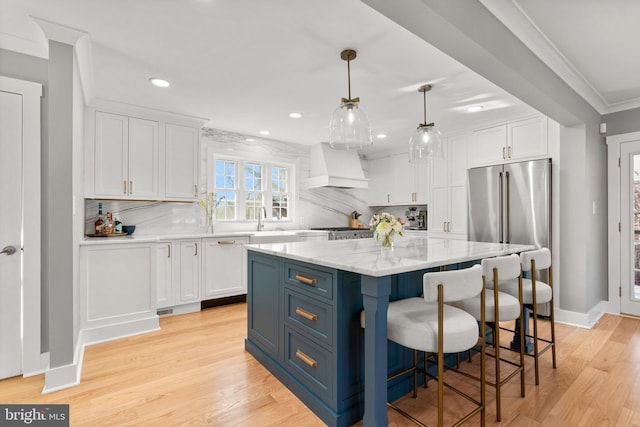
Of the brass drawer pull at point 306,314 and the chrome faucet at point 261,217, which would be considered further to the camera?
the chrome faucet at point 261,217

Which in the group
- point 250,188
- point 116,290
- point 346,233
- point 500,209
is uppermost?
point 250,188

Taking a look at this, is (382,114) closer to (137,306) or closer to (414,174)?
(414,174)

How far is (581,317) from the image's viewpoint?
3250mm

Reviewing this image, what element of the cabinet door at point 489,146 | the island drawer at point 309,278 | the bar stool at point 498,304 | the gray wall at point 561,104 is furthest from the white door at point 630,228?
the island drawer at point 309,278

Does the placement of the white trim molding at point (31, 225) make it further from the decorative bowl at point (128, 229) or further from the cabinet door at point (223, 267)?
the cabinet door at point (223, 267)

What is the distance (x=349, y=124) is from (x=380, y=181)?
12.4 feet

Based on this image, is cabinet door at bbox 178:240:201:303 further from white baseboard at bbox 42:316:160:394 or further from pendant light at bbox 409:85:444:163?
pendant light at bbox 409:85:444:163

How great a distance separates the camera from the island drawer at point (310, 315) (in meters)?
1.79

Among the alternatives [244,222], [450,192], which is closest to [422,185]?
[450,192]

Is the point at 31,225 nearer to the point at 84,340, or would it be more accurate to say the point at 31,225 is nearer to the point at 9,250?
the point at 9,250

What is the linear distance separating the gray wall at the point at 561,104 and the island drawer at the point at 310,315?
1.61 metres

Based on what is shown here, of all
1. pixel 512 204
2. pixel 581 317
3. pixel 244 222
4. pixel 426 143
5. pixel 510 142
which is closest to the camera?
pixel 426 143

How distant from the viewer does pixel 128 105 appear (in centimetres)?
342

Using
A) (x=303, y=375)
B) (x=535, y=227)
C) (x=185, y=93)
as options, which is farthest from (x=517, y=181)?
(x=185, y=93)
